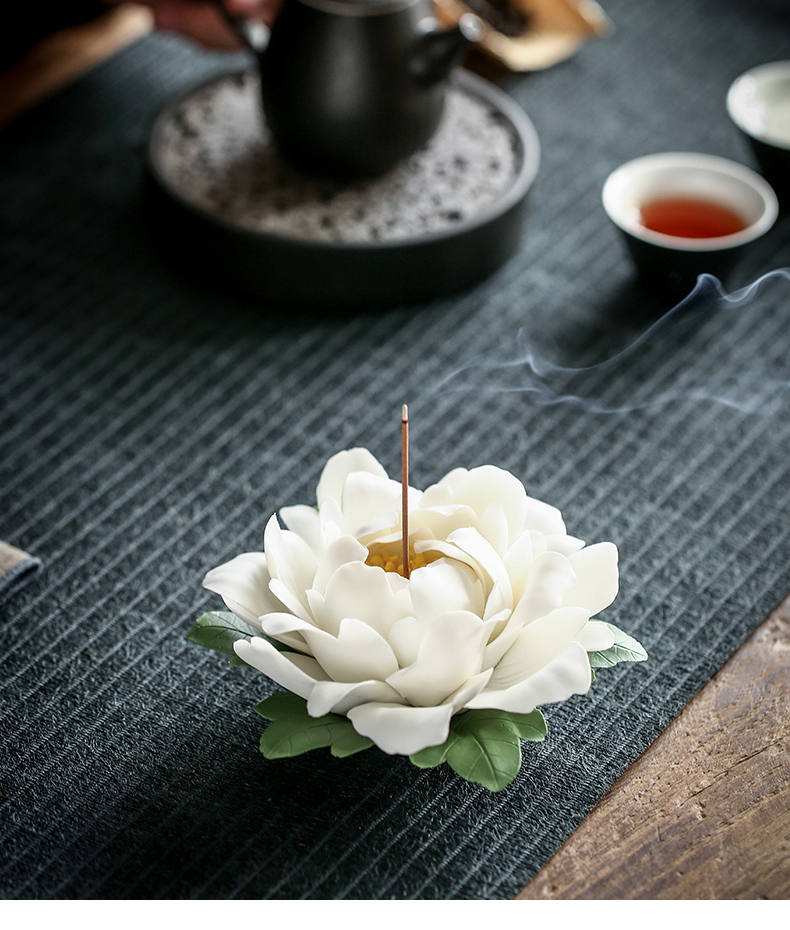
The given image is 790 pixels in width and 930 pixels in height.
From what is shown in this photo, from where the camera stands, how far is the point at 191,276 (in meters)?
0.96

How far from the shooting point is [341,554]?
48 cm

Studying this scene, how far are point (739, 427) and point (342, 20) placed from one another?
1.50 feet

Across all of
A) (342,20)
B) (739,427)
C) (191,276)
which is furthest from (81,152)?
(739,427)

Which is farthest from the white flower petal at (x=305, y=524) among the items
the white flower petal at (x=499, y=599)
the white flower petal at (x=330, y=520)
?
the white flower petal at (x=499, y=599)

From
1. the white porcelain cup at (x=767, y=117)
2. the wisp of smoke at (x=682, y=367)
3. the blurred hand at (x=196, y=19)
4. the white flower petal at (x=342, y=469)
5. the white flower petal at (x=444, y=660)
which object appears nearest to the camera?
the white flower petal at (x=444, y=660)

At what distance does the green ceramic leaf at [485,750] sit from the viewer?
468 mm

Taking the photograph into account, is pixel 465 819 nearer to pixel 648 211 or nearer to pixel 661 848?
pixel 661 848

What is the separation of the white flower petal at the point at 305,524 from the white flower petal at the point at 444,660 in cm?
11

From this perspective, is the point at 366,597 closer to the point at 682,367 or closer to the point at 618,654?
the point at 618,654

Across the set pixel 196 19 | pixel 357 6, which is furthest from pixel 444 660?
pixel 196 19

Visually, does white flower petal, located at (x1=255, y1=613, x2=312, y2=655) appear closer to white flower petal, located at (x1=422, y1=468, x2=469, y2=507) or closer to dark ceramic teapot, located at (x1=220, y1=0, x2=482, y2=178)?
white flower petal, located at (x1=422, y1=468, x2=469, y2=507)

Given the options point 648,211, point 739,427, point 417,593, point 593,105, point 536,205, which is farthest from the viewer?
point 593,105

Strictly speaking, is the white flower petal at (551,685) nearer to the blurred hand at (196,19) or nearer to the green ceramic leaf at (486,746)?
the green ceramic leaf at (486,746)

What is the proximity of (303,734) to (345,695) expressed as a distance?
1.5 inches
